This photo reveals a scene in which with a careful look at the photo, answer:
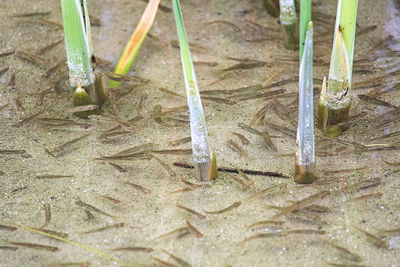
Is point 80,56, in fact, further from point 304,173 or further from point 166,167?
point 304,173

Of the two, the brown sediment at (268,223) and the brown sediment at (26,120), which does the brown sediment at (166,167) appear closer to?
the brown sediment at (268,223)

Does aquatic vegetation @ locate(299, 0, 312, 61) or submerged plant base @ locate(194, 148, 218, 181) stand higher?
aquatic vegetation @ locate(299, 0, 312, 61)

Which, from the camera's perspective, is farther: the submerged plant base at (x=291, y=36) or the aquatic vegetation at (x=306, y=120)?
the submerged plant base at (x=291, y=36)

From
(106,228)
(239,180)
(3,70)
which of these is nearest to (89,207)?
(106,228)

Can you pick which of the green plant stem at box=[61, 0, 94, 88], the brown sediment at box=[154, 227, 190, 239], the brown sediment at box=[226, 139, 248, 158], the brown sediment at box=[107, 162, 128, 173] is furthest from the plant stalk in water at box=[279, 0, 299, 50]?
the brown sediment at box=[154, 227, 190, 239]

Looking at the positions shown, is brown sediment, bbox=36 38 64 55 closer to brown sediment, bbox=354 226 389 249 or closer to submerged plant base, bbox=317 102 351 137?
submerged plant base, bbox=317 102 351 137

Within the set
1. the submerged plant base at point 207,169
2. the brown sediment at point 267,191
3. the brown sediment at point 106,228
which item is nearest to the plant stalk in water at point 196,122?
the submerged plant base at point 207,169
